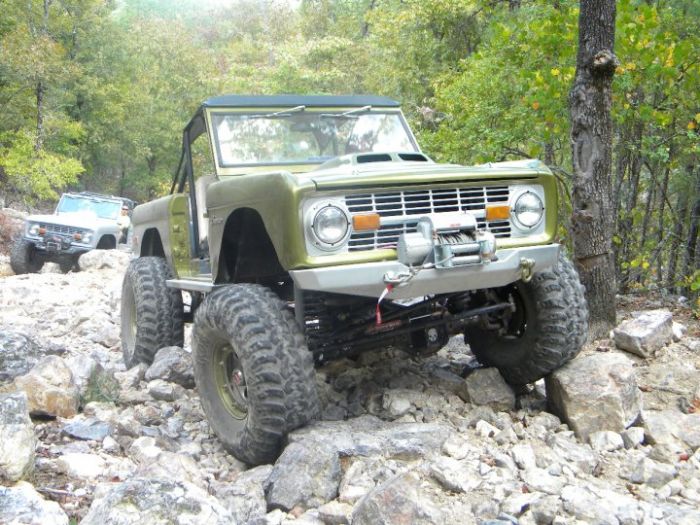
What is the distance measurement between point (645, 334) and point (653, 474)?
203 cm

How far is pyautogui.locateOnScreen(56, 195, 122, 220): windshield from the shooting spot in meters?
15.4

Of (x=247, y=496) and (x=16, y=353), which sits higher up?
(x=16, y=353)

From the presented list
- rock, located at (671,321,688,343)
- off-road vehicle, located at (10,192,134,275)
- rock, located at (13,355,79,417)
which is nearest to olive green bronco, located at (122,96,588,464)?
rock, located at (13,355,79,417)

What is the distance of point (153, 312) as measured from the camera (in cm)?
605

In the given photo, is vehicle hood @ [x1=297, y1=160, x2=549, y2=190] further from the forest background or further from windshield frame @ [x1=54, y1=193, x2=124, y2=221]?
windshield frame @ [x1=54, y1=193, x2=124, y2=221]

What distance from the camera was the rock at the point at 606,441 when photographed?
154 inches

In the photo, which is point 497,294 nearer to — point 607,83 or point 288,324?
point 288,324

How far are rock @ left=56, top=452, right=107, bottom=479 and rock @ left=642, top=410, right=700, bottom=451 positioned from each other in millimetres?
2878

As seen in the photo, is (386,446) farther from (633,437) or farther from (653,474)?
(633,437)

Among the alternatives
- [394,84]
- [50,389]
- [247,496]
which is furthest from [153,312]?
[394,84]

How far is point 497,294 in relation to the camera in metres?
4.67

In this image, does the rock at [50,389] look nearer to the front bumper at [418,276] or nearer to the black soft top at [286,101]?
the front bumper at [418,276]

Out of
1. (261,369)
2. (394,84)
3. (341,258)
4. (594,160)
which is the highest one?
(394,84)

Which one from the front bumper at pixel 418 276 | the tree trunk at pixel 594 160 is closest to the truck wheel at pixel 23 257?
the tree trunk at pixel 594 160
